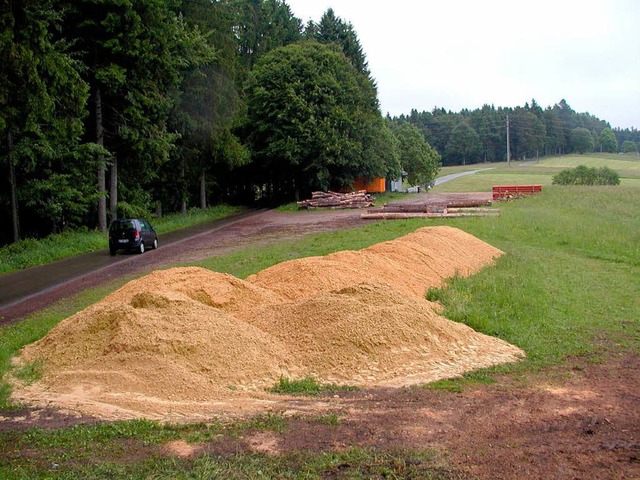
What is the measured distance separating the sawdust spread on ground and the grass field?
71 cm

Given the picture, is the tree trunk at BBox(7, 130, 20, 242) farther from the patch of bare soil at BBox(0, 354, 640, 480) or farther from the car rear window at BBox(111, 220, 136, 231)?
the patch of bare soil at BBox(0, 354, 640, 480)

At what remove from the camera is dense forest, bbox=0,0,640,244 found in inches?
847

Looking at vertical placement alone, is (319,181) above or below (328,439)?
above

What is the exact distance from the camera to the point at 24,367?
9.16 metres

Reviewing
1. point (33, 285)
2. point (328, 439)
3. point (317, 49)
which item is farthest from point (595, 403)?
point (317, 49)

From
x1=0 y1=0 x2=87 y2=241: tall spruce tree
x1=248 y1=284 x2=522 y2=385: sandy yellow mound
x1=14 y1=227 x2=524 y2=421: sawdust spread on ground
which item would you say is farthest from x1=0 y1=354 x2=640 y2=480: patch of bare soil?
x1=0 y1=0 x2=87 y2=241: tall spruce tree

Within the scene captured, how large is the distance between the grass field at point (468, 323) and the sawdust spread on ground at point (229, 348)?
28.0 inches

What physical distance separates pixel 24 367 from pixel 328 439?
5.25 m

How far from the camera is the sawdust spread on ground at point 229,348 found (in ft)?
26.3

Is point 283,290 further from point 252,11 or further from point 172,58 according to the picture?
point 252,11

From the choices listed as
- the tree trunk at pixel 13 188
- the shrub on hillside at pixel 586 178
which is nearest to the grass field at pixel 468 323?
the tree trunk at pixel 13 188

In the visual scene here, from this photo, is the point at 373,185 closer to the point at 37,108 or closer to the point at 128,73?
the point at 128,73

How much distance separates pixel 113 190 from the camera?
1350 inches

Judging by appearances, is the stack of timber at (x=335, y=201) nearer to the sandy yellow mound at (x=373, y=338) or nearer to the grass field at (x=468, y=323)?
the grass field at (x=468, y=323)
